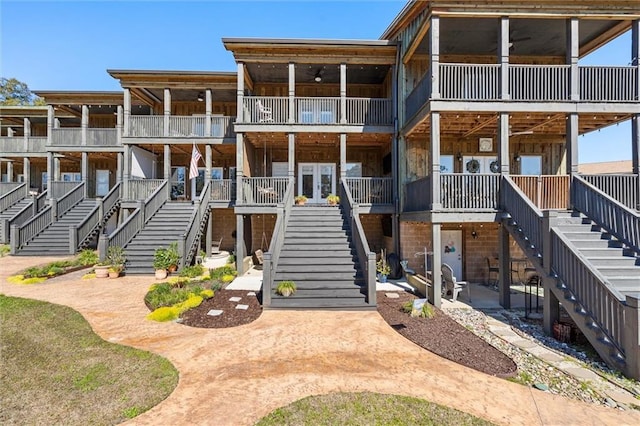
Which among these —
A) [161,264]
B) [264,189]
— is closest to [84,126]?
[161,264]

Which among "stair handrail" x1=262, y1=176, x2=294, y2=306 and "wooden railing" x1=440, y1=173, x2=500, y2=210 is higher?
"wooden railing" x1=440, y1=173, x2=500, y2=210

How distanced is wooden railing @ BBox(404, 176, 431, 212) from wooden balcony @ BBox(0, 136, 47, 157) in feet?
75.2

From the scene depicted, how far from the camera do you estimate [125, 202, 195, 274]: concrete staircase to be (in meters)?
11.7

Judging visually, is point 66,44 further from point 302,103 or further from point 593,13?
point 593,13

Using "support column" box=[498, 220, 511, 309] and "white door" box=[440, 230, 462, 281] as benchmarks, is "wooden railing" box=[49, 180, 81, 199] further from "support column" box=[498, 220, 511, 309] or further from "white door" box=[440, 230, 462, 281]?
"support column" box=[498, 220, 511, 309]

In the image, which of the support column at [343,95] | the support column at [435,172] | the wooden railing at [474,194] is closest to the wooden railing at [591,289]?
the wooden railing at [474,194]

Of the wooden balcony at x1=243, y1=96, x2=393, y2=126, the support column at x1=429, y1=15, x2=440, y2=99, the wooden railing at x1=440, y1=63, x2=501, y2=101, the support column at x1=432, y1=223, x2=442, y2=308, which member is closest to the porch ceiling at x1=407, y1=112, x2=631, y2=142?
the wooden railing at x1=440, y1=63, x2=501, y2=101

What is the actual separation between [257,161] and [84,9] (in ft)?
28.4

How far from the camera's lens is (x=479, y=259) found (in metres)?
11.4

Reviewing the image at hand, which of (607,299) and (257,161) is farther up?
(257,161)

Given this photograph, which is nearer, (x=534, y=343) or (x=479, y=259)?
(x=534, y=343)

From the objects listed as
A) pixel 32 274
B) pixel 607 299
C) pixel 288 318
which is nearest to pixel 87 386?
pixel 288 318

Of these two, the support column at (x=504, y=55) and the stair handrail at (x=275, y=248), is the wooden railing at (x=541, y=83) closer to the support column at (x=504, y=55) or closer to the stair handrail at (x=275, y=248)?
the support column at (x=504, y=55)

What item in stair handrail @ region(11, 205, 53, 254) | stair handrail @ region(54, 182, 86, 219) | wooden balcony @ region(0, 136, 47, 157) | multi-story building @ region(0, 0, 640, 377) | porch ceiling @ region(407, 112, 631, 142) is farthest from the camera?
wooden balcony @ region(0, 136, 47, 157)
